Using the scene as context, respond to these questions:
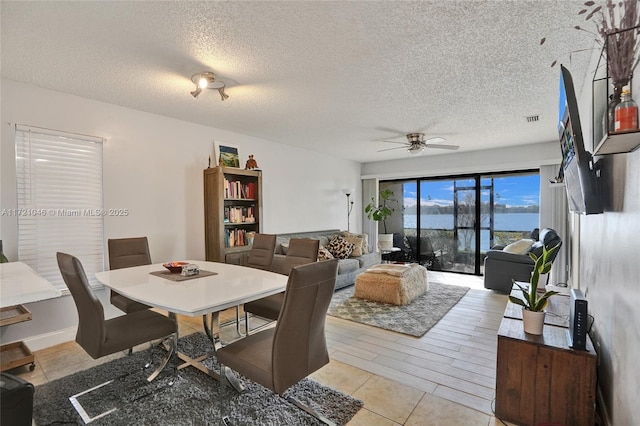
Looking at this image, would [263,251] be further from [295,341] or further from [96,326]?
[295,341]

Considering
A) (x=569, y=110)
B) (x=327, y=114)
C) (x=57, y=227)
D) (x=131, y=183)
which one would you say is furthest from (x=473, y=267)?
(x=57, y=227)

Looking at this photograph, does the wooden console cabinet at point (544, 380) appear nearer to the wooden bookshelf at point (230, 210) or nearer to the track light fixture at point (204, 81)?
the track light fixture at point (204, 81)

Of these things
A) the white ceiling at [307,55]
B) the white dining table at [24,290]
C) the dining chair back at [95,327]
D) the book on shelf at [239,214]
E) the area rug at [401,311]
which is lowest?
the area rug at [401,311]

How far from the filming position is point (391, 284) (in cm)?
407

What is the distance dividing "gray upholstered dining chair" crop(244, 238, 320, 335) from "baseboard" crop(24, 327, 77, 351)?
5.92 feet

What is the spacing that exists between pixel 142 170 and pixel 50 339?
77.5 inches

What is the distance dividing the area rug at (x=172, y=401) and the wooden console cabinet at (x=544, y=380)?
→ 950 millimetres

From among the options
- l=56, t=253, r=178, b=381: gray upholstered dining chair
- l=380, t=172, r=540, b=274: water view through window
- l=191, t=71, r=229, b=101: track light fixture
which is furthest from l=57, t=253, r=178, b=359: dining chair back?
l=380, t=172, r=540, b=274: water view through window

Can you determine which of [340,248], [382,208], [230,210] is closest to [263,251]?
[230,210]

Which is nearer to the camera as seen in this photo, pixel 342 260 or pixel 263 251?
pixel 263 251

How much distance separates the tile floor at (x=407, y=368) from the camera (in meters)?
1.94

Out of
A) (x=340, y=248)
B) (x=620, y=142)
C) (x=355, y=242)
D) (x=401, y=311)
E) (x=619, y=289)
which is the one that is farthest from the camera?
(x=355, y=242)

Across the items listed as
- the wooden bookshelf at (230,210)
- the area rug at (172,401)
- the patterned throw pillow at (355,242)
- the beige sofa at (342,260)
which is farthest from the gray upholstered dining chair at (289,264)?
the patterned throw pillow at (355,242)

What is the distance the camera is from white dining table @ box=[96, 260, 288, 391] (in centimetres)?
172
